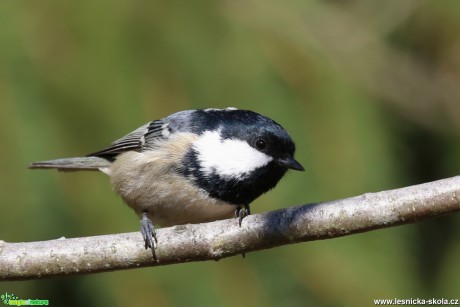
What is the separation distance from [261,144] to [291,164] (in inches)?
5.5

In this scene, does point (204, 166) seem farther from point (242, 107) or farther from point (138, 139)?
point (138, 139)

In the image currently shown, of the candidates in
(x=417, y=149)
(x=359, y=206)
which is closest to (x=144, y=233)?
(x=359, y=206)

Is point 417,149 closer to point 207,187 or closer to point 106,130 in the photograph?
point 207,187

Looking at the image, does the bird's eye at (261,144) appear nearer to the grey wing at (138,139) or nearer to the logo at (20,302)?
the grey wing at (138,139)

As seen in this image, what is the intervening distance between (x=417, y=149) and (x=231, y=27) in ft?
2.66

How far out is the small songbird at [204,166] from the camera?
224 centimetres

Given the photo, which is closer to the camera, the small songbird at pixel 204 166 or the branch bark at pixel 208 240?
the branch bark at pixel 208 240

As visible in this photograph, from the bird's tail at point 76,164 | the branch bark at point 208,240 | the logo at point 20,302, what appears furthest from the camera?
the bird's tail at point 76,164

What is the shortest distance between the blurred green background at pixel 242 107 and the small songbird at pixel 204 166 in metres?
0.07

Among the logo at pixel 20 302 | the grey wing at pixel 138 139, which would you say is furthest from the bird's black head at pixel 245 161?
the logo at pixel 20 302

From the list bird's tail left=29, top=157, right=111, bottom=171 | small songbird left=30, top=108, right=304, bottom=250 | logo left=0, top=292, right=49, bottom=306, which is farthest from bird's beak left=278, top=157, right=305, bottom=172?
logo left=0, top=292, right=49, bottom=306

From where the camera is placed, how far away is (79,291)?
7.11 feet

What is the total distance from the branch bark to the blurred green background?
0.29 m

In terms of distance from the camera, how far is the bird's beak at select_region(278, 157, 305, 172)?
7.09 feet
